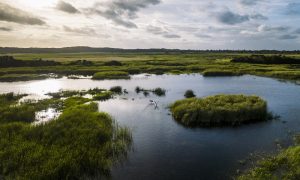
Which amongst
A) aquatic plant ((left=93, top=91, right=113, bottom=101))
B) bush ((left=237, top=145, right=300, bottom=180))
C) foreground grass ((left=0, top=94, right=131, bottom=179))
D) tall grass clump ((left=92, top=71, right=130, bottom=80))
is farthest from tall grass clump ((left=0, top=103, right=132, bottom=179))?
tall grass clump ((left=92, top=71, right=130, bottom=80))

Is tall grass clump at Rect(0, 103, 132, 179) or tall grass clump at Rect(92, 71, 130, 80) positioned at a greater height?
tall grass clump at Rect(0, 103, 132, 179)

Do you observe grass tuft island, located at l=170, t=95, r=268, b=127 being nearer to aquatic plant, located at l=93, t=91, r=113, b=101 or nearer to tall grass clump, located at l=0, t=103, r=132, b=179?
tall grass clump, located at l=0, t=103, r=132, b=179

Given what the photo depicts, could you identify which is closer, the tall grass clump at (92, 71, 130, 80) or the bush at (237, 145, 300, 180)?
the bush at (237, 145, 300, 180)

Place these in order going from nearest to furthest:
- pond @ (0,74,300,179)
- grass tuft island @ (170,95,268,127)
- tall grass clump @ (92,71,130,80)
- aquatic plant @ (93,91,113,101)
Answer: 1. pond @ (0,74,300,179)
2. grass tuft island @ (170,95,268,127)
3. aquatic plant @ (93,91,113,101)
4. tall grass clump @ (92,71,130,80)

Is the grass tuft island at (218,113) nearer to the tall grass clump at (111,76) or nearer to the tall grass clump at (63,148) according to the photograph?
the tall grass clump at (63,148)

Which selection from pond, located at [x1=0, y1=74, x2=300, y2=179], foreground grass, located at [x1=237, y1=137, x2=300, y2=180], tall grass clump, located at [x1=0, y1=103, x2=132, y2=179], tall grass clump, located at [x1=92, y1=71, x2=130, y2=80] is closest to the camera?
foreground grass, located at [x1=237, y1=137, x2=300, y2=180]
